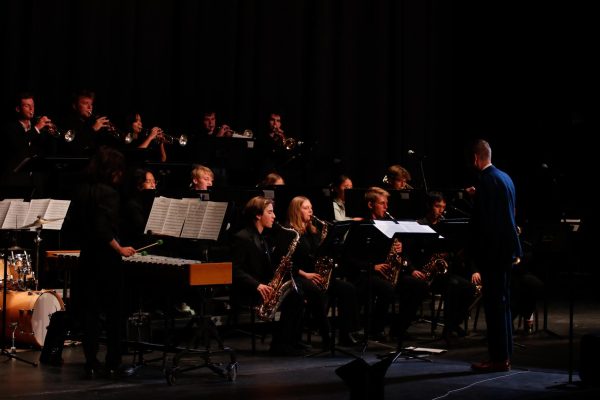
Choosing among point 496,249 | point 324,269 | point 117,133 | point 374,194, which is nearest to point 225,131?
point 117,133

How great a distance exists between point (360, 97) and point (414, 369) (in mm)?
7700

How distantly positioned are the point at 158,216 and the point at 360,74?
7.60 meters

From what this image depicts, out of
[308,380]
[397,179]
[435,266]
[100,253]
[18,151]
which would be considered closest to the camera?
[100,253]

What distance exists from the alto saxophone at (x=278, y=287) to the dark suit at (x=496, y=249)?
5.97 ft

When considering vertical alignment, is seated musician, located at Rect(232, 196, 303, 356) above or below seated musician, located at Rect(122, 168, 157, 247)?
below

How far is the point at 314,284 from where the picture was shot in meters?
8.85

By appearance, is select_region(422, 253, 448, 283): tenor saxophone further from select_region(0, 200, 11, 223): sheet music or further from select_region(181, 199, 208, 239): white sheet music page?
select_region(0, 200, 11, 223): sheet music

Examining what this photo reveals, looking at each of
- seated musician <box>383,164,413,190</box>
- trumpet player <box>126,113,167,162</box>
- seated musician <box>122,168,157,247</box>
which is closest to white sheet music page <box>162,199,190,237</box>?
seated musician <box>122,168,157,247</box>

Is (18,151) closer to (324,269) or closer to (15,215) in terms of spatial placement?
(15,215)

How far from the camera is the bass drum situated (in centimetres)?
829

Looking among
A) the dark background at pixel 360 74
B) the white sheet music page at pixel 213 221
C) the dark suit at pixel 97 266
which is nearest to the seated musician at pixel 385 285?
the white sheet music page at pixel 213 221

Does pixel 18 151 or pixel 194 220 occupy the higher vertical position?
pixel 18 151

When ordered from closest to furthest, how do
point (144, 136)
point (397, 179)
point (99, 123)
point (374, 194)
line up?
point (374, 194), point (99, 123), point (397, 179), point (144, 136)

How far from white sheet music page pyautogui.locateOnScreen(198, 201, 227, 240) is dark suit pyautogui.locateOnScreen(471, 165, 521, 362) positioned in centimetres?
199
